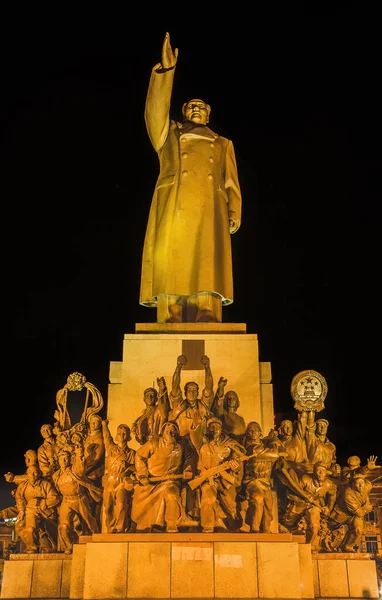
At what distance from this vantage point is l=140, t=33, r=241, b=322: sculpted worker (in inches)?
575

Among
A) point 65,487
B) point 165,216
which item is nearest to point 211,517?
point 65,487

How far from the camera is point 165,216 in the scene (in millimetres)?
15125

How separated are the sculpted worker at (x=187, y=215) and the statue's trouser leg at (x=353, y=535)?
4611 millimetres

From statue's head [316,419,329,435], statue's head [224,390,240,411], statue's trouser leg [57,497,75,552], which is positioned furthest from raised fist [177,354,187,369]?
statue's trouser leg [57,497,75,552]

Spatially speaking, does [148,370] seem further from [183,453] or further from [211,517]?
[211,517]

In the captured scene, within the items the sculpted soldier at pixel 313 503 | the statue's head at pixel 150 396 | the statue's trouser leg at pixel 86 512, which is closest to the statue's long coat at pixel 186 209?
the statue's head at pixel 150 396

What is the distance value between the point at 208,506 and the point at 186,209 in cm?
638

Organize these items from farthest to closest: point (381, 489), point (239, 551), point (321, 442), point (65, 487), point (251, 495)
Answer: point (381, 489), point (321, 442), point (65, 487), point (251, 495), point (239, 551)

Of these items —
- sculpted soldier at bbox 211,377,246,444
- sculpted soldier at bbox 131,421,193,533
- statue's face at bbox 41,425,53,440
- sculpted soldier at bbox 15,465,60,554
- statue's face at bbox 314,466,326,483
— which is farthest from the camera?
statue's face at bbox 41,425,53,440

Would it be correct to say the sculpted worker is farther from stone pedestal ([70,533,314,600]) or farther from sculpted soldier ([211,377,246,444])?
stone pedestal ([70,533,314,600])

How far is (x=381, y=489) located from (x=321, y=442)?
42.9 ft

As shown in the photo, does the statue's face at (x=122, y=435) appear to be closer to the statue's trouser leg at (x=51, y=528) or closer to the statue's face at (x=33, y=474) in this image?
the statue's face at (x=33, y=474)

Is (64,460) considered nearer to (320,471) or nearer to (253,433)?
(253,433)

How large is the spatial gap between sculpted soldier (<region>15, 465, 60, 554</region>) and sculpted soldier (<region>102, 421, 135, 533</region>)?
1.56 metres
